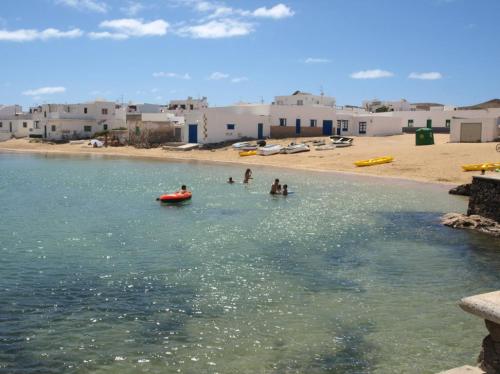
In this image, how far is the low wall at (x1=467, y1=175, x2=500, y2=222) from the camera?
23381 millimetres

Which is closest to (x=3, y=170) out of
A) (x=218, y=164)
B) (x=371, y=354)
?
(x=218, y=164)

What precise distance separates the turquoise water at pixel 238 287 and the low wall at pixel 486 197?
204 centimetres

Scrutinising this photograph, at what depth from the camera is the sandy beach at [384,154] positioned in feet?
Answer: 138

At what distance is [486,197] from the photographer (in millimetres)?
23938

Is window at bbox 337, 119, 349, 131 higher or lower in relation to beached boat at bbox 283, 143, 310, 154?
higher

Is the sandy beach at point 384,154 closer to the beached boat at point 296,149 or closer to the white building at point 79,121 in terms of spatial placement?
the beached boat at point 296,149

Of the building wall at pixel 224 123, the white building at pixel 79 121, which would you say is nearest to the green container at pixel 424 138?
the building wall at pixel 224 123

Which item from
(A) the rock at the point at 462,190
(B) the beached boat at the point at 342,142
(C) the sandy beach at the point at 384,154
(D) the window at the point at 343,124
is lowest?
(A) the rock at the point at 462,190

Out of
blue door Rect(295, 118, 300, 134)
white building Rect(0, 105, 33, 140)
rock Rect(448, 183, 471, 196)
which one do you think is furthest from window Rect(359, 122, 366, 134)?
white building Rect(0, 105, 33, 140)

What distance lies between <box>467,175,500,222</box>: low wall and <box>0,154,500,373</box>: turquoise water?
6.69 feet

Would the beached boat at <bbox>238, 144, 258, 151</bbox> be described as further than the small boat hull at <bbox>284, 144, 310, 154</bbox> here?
Yes

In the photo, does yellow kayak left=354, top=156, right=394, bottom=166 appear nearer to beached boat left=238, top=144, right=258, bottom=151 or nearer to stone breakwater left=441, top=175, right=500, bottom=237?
beached boat left=238, top=144, right=258, bottom=151

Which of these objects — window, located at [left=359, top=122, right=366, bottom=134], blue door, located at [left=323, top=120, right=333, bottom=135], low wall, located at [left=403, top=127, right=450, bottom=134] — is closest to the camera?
window, located at [left=359, top=122, right=366, bottom=134]

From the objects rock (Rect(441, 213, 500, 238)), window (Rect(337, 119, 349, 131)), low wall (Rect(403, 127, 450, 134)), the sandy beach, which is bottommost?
rock (Rect(441, 213, 500, 238))
